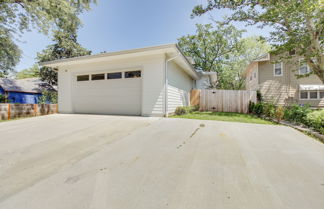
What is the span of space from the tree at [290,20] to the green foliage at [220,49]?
36.3ft

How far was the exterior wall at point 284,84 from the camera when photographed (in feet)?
35.4

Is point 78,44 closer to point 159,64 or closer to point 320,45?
point 159,64

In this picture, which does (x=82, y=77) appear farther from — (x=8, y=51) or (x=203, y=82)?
(x=203, y=82)

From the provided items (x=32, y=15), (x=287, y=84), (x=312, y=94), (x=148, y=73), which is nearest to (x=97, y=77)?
(x=148, y=73)

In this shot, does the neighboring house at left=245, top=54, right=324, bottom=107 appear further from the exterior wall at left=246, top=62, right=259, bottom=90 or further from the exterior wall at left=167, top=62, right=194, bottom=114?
the exterior wall at left=167, top=62, right=194, bottom=114

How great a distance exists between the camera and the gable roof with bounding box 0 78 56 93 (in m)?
12.4

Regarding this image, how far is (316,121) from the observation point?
387cm

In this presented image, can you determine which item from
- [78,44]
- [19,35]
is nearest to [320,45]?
[19,35]

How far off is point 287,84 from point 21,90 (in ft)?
79.1

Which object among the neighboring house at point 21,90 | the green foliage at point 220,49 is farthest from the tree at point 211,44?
the neighboring house at point 21,90

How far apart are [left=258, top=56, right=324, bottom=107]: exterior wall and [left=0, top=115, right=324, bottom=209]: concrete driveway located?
10256 mm

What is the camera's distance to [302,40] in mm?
5762

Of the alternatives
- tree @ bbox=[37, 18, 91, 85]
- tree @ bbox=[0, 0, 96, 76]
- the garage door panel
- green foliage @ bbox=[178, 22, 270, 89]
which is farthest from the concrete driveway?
green foliage @ bbox=[178, 22, 270, 89]

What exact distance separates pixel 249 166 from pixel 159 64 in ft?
17.0
